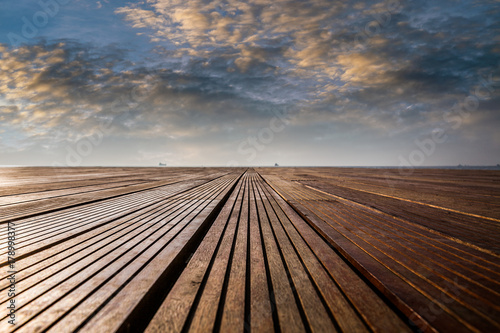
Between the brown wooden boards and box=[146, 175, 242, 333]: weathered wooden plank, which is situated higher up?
the brown wooden boards

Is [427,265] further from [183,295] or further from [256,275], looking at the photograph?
[183,295]

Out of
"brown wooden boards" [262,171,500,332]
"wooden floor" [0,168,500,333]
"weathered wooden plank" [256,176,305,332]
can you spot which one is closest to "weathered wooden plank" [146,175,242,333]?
"wooden floor" [0,168,500,333]

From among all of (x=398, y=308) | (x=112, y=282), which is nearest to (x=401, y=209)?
(x=398, y=308)

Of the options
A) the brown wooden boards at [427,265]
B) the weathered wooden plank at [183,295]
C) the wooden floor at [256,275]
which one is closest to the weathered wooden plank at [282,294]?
the wooden floor at [256,275]

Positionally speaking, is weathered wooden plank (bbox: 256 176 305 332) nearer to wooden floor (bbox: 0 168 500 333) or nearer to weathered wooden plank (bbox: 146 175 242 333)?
wooden floor (bbox: 0 168 500 333)

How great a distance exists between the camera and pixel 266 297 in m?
1.53

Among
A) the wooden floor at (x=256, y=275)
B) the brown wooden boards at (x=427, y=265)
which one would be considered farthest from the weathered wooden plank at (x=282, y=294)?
the brown wooden boards at (x=427, y=265)

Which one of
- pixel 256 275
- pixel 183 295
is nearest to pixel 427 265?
pixel 256 275

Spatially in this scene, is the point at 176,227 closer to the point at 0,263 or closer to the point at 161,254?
the point at 161,254

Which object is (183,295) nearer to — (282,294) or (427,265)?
(282,294)

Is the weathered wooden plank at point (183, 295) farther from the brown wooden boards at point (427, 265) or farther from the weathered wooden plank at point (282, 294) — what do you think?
the brown wooden boards at point (427, 265)

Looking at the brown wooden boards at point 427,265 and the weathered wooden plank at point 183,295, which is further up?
the brown wooden boards at point 427,265

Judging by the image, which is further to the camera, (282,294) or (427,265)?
(427,265)

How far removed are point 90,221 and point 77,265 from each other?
1720mm
